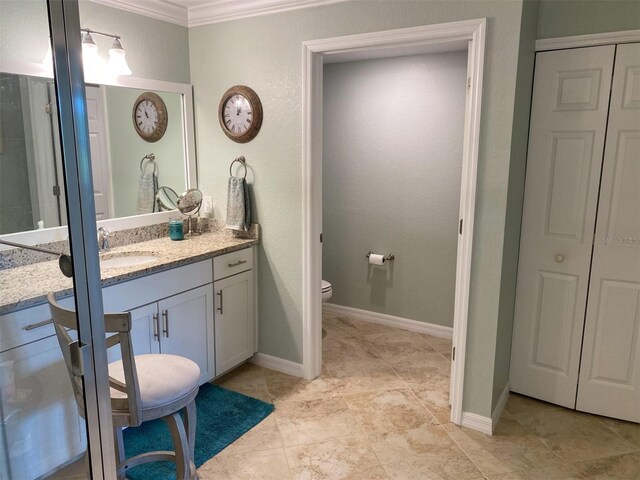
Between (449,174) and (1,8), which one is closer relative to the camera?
(1,8)

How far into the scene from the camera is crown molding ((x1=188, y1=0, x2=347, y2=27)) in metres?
2.67

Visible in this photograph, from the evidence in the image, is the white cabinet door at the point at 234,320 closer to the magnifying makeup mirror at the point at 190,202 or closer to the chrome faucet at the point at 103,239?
the magnifying makeup mirror at the point at 190,202

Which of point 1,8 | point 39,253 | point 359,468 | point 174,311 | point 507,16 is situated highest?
point 507,16

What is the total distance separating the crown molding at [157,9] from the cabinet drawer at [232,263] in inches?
58.7

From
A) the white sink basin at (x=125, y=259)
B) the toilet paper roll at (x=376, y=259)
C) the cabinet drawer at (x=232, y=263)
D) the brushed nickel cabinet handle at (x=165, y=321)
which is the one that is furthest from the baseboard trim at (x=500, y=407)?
the white sink basin at (x=125, y=259)

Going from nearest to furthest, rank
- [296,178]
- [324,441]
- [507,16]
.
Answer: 1. [507,16]
2. [324,441]
3. [296,178]

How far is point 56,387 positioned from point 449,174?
2.93 metres

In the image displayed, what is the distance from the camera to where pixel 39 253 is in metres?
1.05

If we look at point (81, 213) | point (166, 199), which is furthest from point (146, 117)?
point (81, 213)

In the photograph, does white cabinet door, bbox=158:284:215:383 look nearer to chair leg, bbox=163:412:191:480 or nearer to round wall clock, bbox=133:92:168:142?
chair leg, bbox=163:412:191:480

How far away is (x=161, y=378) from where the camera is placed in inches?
70.1

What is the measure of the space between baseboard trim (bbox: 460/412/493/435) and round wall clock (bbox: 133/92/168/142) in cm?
244

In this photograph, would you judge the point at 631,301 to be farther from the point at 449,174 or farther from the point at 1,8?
the point at 1,8

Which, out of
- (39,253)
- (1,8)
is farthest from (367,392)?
(1,8)
